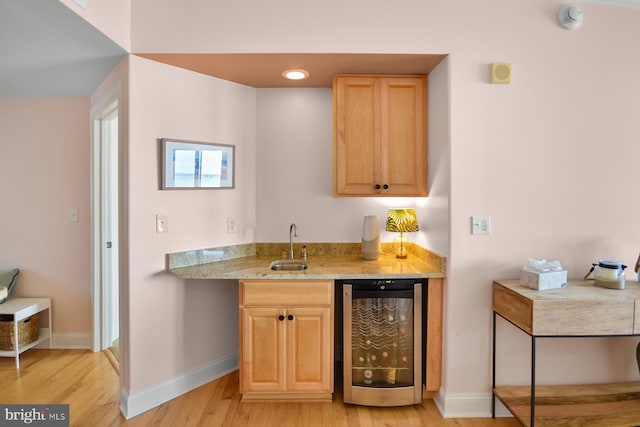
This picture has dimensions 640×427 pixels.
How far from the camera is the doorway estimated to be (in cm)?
316

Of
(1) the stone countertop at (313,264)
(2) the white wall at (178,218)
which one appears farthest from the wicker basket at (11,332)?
(1) the stone countertop at (313,264)

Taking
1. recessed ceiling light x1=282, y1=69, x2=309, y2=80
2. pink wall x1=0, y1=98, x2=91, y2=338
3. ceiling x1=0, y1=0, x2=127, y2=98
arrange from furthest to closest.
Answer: pink wall x1=0, y1=98, x2=91, y2=338 → recessed ceiling light x1=282, y1=69, x2=309, y2=80 → ceiling x1=0, y1=0, x2=127, y2=98

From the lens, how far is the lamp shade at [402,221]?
9.01ft

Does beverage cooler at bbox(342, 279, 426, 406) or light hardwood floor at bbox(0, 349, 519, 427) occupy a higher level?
beverage cooler at bbox(342, 279, 426, 406)

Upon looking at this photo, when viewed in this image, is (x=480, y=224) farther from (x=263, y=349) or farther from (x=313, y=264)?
(x=263, y=349)

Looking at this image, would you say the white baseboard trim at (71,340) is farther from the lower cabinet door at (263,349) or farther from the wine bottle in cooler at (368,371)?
the wine bottle in cooler at (368,371)

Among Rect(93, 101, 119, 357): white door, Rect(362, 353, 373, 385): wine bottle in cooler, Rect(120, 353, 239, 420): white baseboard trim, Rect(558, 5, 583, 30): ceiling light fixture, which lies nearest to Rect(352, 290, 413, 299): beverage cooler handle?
Rect(362, 353, 373, 385): wine bottle in cooler

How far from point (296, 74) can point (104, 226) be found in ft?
6.84

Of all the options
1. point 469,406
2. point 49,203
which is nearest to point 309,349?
point 469,406

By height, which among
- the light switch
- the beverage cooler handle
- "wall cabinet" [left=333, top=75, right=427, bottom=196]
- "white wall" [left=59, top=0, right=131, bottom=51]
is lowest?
the beverage cooler handle

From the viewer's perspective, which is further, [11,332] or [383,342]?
[11,332]

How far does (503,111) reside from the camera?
230 centimetres

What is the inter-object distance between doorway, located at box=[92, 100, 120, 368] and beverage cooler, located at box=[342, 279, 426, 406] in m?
2.05

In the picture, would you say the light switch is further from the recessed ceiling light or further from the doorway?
the recessed ceiling light
